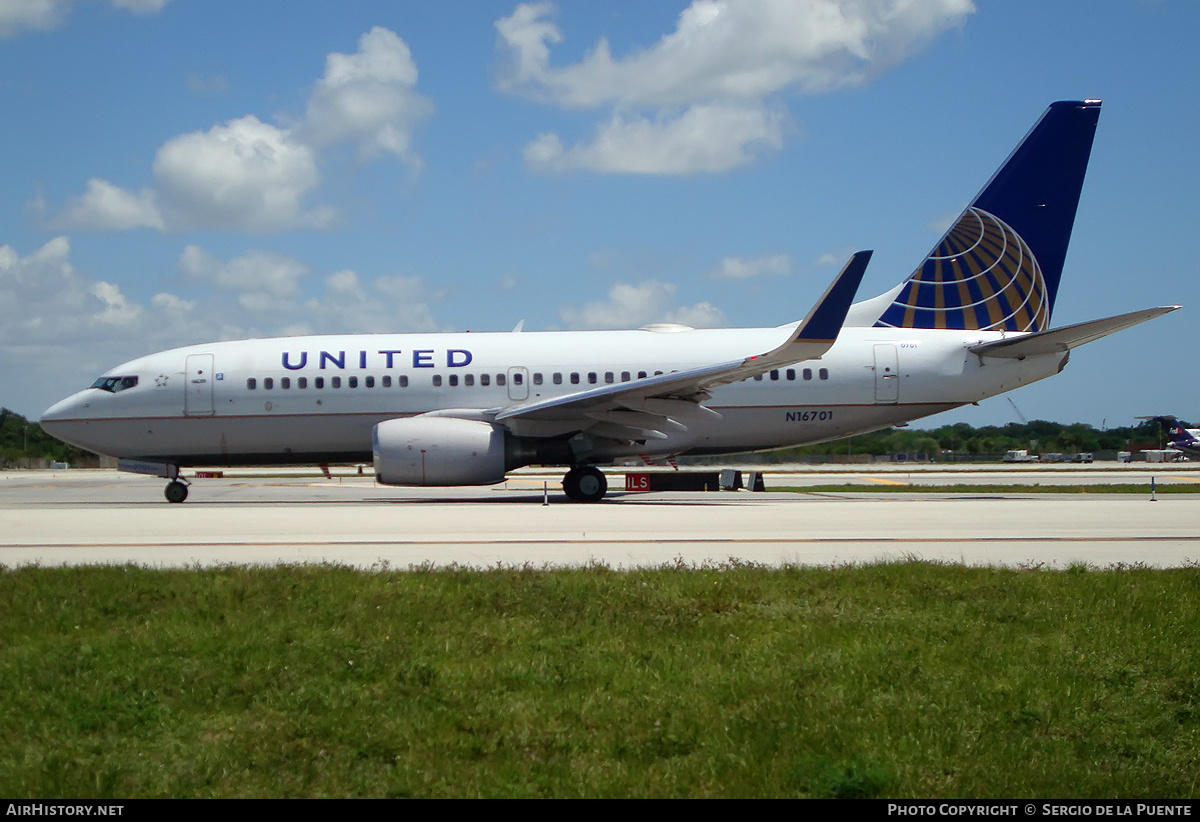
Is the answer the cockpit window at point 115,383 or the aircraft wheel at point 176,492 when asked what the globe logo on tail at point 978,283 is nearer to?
the aircraft wheel at point 176,492

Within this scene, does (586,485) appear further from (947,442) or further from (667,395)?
(947,442)

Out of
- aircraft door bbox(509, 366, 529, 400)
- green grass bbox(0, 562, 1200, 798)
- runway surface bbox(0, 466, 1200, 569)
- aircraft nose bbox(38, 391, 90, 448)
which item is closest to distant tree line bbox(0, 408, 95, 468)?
aircraft nose bbox(38, 391, 90, 448)

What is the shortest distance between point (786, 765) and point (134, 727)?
3.10 metres

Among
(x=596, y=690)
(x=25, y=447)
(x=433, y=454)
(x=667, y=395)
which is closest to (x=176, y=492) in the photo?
(x=433, y=454)

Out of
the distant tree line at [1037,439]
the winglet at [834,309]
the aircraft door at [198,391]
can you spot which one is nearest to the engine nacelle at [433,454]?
the aircraft door at [198,391]

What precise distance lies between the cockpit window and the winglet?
548 inches

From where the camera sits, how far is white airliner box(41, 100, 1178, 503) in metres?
21.9

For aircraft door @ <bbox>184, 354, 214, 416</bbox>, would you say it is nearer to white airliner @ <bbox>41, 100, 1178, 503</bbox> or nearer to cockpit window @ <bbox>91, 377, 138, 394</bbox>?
white airliner @ <bbox>41, 100, 1178, 503</bbox>

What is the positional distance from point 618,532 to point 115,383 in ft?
46.1

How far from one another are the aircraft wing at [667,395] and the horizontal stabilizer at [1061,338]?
4.50 metres

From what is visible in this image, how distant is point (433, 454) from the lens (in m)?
19.6

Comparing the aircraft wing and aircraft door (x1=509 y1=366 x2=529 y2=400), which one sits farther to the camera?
aircraft door (x1=509 y1=366 x2=529 y2=400)

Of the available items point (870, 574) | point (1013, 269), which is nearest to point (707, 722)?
point (870, 574)

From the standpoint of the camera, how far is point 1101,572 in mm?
9102
